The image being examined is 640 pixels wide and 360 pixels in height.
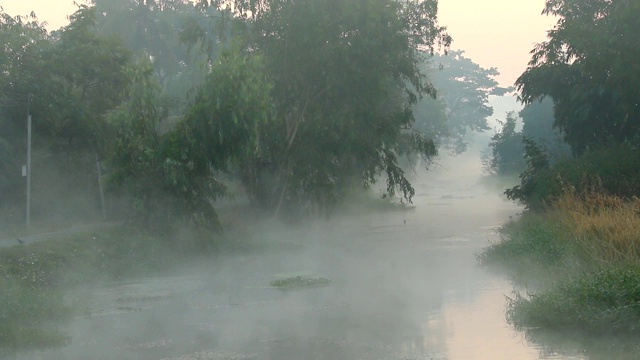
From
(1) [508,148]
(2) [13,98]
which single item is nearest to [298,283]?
(2) [13,98]

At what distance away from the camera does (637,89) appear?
1202 inches

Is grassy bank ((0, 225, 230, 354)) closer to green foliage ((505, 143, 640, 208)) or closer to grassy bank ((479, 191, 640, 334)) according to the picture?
grassy bank ((479, 191, 640, 334))

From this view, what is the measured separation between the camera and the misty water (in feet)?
41.2

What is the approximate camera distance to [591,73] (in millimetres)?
34219

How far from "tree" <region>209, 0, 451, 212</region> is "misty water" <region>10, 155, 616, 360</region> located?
20.1ft

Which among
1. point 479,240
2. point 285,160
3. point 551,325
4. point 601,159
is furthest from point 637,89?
point 551,325

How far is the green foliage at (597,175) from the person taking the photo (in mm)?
26594

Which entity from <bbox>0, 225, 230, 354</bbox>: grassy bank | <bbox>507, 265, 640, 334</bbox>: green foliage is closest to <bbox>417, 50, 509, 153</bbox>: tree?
<bbox>0, 225, 230, 354</bbox>: grassy bank

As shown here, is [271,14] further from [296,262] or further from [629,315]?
[629,315]

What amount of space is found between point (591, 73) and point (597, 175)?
9020mm

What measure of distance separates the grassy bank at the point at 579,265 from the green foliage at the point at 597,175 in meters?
2.03

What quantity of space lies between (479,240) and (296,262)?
8.28 metres

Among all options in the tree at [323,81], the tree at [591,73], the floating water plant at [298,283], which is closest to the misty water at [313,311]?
the floating water plant at [298,283]

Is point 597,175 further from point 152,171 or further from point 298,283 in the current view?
point 152,171
